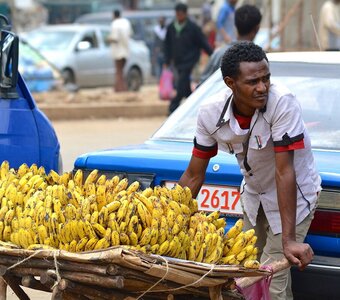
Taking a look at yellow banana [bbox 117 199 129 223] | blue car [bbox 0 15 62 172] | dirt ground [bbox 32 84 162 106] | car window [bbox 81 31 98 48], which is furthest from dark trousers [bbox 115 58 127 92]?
yellow banana [bbox 117 199 129 223]

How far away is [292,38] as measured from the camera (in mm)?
19750

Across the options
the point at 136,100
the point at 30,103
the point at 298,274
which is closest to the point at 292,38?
the point at 136,100

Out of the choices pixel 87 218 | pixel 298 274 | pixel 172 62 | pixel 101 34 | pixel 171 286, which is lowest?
pixel 101 34

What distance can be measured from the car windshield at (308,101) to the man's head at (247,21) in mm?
2273

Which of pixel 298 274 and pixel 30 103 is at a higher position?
pixel 30 103

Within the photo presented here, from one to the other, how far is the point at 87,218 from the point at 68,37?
2006 centimetres

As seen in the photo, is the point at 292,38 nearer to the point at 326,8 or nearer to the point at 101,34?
the point at 326,8

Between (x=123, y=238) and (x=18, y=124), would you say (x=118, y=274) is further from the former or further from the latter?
(x=18, y=124)

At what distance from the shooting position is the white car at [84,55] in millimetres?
23578

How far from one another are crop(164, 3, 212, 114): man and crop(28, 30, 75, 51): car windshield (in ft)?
32.0

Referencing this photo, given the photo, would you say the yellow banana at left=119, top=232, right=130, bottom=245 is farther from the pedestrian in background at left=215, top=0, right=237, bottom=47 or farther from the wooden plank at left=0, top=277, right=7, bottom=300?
the pedestrian in background at left=215, top=0, right=237, bottom=47

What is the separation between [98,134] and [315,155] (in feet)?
32.2

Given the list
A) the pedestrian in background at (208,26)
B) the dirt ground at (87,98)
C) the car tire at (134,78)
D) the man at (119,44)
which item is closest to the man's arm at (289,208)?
the dirt ground at (87,98)

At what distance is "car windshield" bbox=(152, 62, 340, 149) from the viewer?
5703mm
